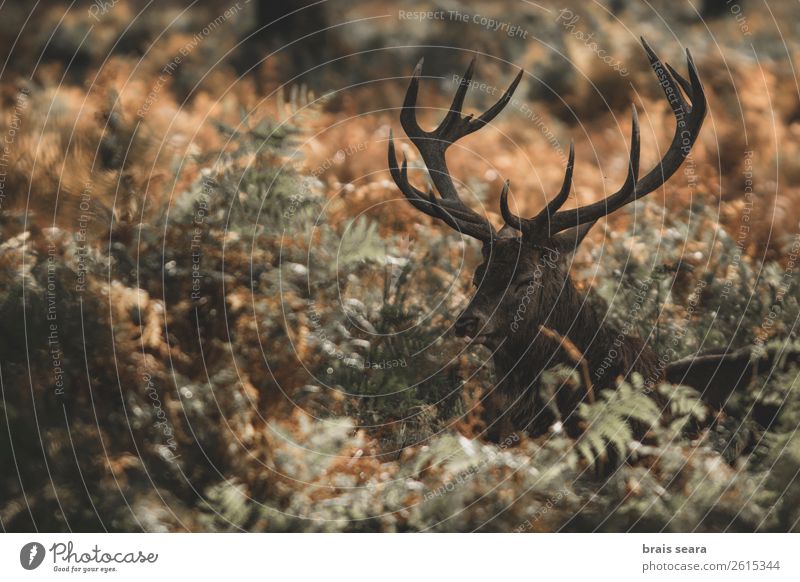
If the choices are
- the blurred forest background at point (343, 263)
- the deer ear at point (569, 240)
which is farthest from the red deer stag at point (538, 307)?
the blurred forest background at point (343, 263)

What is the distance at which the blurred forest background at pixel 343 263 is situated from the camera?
513 centimetres

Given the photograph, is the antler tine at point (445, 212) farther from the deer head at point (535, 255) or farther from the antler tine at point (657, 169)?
the antler tine at point (657, 169)

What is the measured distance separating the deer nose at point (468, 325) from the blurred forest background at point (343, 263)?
19.3 inches

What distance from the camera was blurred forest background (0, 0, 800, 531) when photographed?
5.13 metres

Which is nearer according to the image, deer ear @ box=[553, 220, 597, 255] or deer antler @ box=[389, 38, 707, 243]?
deer antler @ box=[389, 38, 707, 243]

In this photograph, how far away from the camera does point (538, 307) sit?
225 inches

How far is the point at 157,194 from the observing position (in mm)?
6492

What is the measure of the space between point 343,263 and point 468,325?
1.27 meters

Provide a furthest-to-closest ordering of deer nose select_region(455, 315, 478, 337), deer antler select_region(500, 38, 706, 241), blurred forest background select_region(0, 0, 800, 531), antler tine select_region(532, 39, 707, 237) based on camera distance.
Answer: antler tine select_region(532, 39, 707, 237), deer antler select_region(500, 38, 706, 241), deer nose select_region(455, 315, 478, 337), blurred forest background select_region(0, 0, 800, 531)

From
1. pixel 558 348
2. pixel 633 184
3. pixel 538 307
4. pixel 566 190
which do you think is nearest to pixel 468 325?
pixel 538 307

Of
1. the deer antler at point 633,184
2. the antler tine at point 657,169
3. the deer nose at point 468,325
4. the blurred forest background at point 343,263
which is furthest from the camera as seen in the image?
the antler tine at point 657,169

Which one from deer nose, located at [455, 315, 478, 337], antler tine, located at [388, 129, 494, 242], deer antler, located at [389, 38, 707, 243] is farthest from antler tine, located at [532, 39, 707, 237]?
deer nose, located at [455, 315, 478, 337]

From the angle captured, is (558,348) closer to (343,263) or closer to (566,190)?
(566,190)

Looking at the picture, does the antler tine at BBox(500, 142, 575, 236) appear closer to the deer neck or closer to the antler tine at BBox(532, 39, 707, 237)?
the antler tine at BBox(532, 39, 707, 237)
